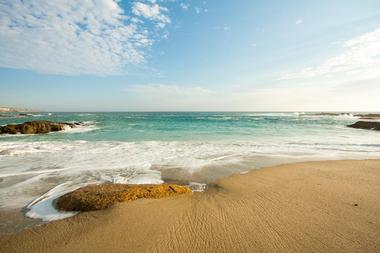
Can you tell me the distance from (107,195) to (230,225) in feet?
8.17

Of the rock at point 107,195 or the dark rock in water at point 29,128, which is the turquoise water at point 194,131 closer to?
the dark rock in water at point 29,128

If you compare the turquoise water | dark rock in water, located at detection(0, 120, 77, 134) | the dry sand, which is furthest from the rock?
dark rock in water, located at detection(0, 120, 77, 134)

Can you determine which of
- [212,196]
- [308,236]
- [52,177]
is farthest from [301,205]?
[52,177]

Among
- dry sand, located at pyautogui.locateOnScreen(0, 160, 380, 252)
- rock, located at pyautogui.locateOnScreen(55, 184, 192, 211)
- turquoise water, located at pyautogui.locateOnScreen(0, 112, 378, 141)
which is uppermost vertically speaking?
rock, located at pyautogui.locateOnScreen(55, 184, 192, 211)

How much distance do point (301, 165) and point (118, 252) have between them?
6633 mm

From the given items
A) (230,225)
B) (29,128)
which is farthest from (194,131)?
(230,225)

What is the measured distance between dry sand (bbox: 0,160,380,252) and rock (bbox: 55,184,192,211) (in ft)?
0.66

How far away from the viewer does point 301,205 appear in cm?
397

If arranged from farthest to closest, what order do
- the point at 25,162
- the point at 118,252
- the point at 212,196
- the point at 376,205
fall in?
the point at 25,162, the point at 212,196, the point at 376,205, the point at 118,252

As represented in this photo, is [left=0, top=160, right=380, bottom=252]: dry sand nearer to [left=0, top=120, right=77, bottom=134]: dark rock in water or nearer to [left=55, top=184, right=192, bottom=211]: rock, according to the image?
[left=55, top=184, right=192, bottom=211]: rock

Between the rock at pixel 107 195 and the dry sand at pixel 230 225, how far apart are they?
0.20 m

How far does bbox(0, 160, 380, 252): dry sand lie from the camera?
2.81 meters

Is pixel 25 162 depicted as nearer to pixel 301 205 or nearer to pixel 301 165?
Answer: pixel 301 205

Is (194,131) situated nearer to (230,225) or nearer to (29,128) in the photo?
(29,128)
